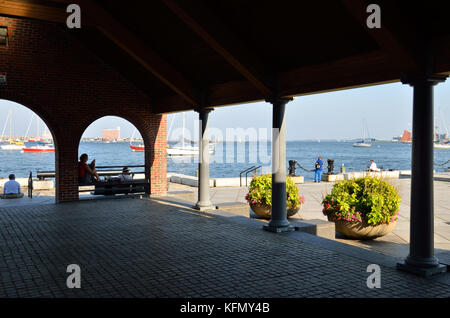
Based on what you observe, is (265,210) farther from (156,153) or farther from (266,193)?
(156,153)

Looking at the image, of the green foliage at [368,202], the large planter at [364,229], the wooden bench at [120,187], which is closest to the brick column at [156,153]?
the wooden bench at [120,187]

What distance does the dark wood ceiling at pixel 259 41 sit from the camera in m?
5.71

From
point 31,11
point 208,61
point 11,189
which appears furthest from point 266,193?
point 11,189

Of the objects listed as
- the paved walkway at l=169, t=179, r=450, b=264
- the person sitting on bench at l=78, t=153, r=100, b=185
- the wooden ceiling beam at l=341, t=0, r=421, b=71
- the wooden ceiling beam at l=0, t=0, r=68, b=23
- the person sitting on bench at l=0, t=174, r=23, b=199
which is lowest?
the paved walkway at l=169, t=179, r=450, b=264

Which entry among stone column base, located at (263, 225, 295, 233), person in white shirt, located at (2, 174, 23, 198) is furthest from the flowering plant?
person in white shirt, located at (2, 174, 23, 198)

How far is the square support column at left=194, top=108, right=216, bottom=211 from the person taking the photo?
11.5 meters

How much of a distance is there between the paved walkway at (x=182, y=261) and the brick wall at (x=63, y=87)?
10.7 feet

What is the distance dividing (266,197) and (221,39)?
4.80 meters

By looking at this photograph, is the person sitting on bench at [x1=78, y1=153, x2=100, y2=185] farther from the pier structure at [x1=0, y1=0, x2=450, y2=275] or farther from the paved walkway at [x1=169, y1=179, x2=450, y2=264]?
the paved walkway at [x1=169, y1=179, x2=450, y2=264]

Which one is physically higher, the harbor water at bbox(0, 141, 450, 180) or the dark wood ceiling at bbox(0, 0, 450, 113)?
the dark wood ceiling at bbox(0, 0, 450, 113)

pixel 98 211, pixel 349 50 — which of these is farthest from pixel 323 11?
pixel 98 211

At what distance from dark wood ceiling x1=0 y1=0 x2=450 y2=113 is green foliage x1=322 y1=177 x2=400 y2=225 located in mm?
2691
